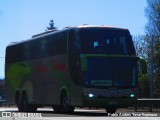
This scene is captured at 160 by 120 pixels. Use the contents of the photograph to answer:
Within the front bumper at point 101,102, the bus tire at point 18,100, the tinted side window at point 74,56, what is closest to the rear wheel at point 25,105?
the bus tire at point 18,100

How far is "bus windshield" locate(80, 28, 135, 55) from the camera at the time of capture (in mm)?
22812

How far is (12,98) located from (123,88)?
1131 cm

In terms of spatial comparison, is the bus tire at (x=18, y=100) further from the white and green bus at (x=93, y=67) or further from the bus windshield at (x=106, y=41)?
the bus windshield at (x=106, y=41)

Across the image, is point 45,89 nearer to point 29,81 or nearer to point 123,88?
point 29,81

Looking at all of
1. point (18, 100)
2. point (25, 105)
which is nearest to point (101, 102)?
point (25, 105)

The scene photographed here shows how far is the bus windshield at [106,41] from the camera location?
22812 mm

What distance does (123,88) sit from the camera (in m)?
23.2

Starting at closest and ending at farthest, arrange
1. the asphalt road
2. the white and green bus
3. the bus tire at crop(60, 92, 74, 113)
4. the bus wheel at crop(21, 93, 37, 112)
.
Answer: the asphalt road, the white and green bus, the bus tire at crop(60, 92, 74, 113), the bus wheel at crop(21, 93, 37, 112)

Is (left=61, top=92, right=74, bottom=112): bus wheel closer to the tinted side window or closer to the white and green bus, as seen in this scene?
the white and green bus

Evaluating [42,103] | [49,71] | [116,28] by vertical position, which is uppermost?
[116,28]

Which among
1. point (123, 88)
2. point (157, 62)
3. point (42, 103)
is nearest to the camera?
point (123, 88)

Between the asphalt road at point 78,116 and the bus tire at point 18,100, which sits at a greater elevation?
the bus tire at point 18,100

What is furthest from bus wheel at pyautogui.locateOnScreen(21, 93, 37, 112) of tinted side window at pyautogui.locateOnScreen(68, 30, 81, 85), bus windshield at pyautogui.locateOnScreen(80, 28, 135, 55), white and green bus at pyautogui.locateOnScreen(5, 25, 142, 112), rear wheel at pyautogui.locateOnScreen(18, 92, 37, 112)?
bus windshield at pyautogui.locateOnScreen(80, 28, 135, 55)

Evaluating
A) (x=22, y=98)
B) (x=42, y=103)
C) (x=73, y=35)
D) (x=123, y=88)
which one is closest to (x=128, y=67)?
(x=123, y=88)
